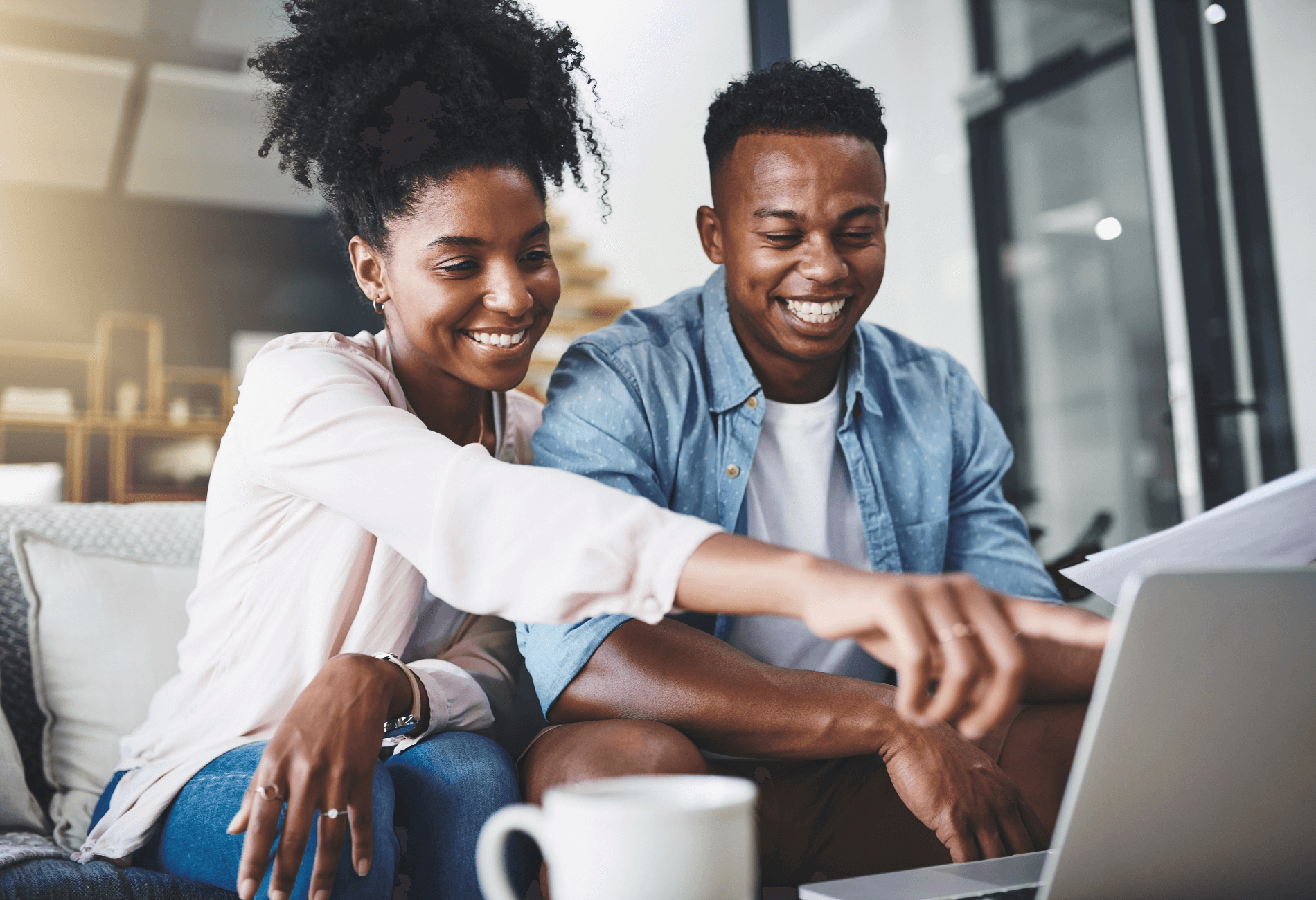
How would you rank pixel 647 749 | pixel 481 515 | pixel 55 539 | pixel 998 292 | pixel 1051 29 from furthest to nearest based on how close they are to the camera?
pixel 998 292 → pixel 1051 29 → pixel 55 539 → pixel 647 749 → pixel 481 515

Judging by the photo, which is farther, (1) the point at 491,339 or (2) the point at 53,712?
(2) the point at 53,712

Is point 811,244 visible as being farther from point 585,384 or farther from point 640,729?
point 640,729

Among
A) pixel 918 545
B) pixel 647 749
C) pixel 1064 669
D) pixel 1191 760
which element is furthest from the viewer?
pixel 918 545

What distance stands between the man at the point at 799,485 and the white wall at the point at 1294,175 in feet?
6.14

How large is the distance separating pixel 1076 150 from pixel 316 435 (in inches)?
122

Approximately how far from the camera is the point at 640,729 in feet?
2.76

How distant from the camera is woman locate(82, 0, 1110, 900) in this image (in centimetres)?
61

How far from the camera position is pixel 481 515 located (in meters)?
0.68

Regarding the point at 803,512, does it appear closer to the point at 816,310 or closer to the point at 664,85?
the point at 816,310

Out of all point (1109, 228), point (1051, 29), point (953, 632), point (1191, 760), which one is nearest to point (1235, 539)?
point (1191, 760)

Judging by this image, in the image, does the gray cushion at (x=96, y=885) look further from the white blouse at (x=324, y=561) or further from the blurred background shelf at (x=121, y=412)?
the blurred background shelf at (x=121, y=412)

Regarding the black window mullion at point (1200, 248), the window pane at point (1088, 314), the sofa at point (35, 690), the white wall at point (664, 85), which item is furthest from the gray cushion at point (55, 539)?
the window pane at point (1088, 314)

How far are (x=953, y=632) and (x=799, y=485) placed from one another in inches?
30.5

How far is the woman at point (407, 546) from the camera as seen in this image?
0.61m
